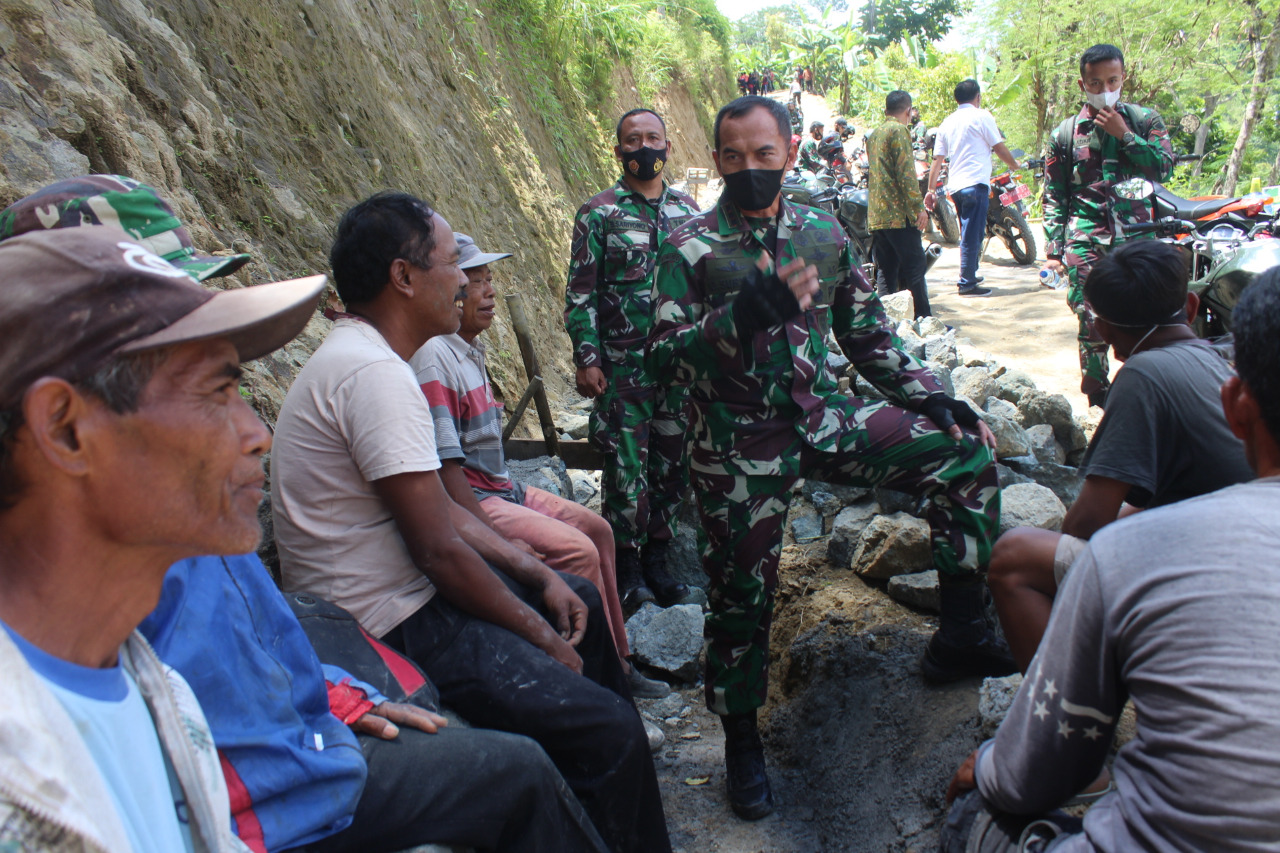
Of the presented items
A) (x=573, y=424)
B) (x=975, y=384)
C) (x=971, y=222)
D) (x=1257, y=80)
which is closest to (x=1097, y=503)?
(x=975, y=384)

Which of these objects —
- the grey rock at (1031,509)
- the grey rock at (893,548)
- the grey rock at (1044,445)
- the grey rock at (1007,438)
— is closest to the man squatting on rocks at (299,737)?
the grey rock at (893,548)

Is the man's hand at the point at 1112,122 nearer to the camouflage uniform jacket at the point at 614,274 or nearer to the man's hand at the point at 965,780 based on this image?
the camouflage uniform jacket at the point at 614,274

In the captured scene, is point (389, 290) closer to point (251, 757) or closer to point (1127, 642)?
point (251, 757)

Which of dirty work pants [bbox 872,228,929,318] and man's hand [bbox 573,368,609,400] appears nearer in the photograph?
man's hand [bbox 573,368,609,400]

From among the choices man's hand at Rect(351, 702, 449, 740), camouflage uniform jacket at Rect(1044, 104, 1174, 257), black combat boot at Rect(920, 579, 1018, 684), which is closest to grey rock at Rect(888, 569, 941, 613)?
black combat boot at Rect(920, 579, 1018, 684)

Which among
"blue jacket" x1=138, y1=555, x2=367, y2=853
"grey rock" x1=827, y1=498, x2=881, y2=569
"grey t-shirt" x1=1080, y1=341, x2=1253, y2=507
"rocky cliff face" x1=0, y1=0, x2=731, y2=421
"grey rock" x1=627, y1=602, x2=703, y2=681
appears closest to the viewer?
"blue jacket" x1=138, y1=555, x2=367, y2=853

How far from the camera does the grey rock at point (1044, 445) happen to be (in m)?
4.44

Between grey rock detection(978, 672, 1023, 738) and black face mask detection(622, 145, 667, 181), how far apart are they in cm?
296

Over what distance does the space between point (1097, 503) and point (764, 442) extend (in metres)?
0.98

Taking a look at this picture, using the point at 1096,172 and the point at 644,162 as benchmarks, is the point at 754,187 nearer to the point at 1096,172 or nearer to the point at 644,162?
the point at 644,162

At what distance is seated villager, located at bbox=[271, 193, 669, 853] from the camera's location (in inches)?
82.6

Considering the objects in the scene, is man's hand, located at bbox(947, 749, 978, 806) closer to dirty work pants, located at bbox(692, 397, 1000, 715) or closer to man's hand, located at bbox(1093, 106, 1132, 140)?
dirty work pants, located at bbox(692, 397, 1000, 715)

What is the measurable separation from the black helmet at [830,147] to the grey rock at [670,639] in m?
9.77

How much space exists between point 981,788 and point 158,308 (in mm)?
1548
